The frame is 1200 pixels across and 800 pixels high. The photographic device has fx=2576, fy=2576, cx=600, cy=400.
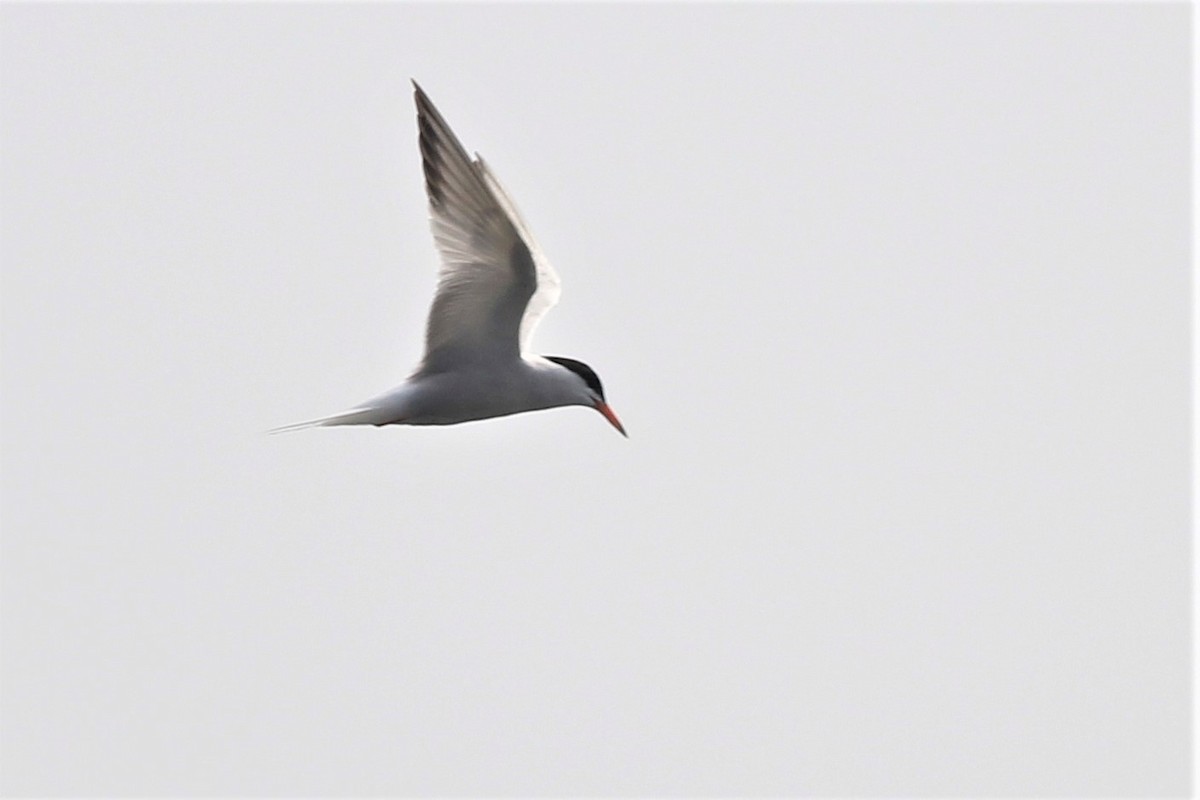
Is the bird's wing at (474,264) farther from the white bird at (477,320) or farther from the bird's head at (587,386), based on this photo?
the bird's head at (587,386)

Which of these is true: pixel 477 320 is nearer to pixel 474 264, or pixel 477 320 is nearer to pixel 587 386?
pixel 474 264

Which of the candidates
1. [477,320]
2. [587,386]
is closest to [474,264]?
[477,320]

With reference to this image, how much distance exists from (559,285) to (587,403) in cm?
71

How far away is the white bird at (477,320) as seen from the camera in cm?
1174

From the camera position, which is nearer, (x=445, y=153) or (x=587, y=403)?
(x=445, y=153)

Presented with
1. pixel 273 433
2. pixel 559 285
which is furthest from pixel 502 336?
pixel 273 433

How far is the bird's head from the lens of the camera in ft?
41.3

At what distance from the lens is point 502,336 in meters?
12.2

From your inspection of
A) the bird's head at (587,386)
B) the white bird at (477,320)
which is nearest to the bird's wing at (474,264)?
the white bird at (477,320)

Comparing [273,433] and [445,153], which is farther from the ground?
[445,153]

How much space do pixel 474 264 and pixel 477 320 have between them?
304 millimetres

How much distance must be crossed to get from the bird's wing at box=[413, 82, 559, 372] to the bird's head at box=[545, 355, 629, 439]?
0.25m

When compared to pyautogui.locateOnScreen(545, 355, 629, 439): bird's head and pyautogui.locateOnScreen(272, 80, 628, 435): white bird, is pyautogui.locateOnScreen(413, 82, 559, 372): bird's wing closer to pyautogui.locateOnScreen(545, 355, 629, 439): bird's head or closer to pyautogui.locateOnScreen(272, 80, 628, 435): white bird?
pyautogui.locateOnScreen(272, 80, 628, 435): white bird

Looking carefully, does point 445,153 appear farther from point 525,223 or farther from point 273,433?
point 273,433
